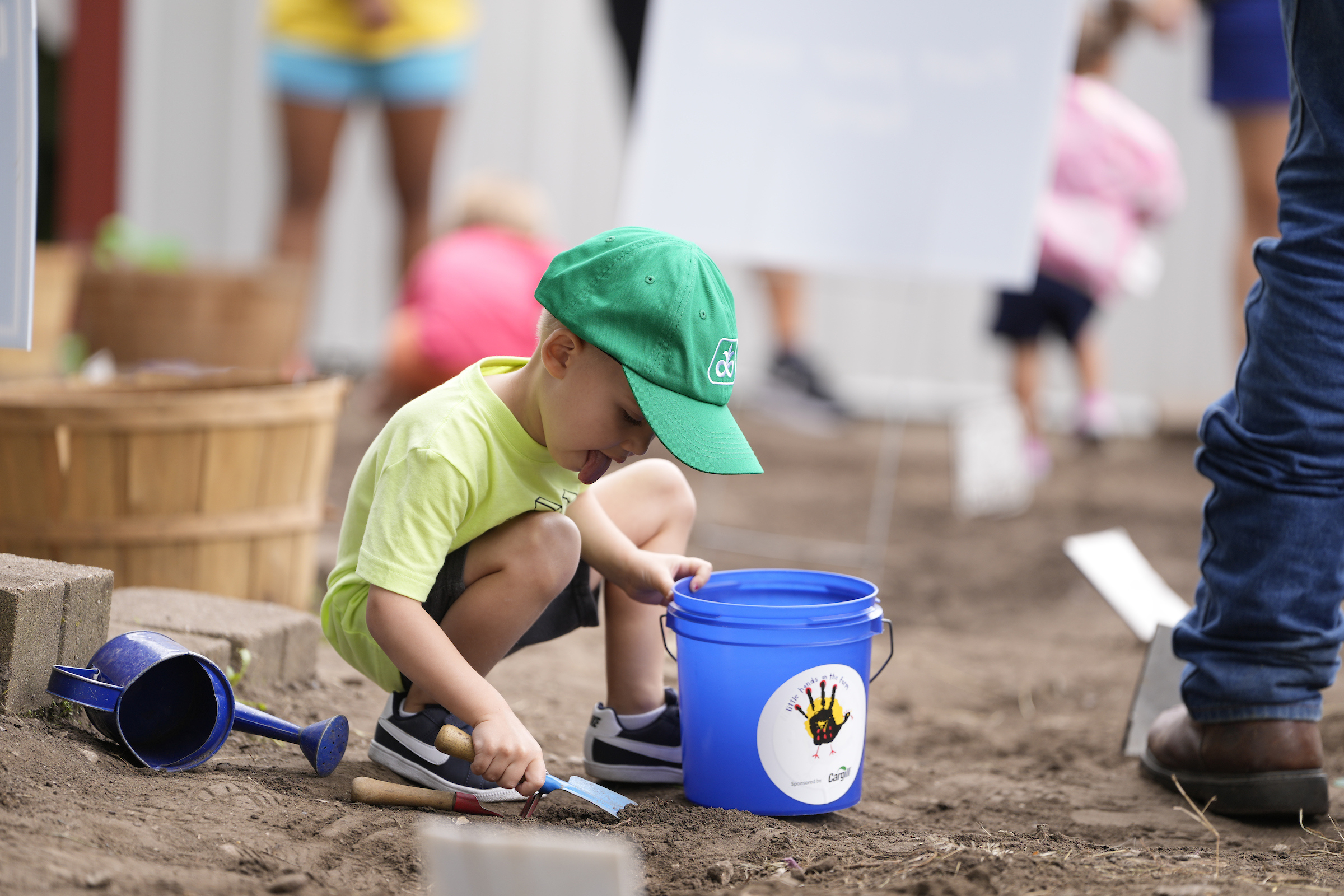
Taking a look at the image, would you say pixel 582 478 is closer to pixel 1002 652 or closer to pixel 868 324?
pixel 1002 652

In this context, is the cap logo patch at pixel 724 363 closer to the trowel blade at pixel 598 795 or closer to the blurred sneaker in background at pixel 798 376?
the trowel blade at pixel 598 795

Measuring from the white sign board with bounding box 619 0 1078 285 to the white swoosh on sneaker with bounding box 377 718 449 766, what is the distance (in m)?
1.89

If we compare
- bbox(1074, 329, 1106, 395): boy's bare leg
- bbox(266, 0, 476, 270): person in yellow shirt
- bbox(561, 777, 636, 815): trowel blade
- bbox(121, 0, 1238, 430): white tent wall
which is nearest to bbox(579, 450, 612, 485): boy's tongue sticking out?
bbox(561, 777, 636, 815): trowel blade

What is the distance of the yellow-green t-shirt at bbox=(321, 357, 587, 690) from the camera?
1355 millimetres

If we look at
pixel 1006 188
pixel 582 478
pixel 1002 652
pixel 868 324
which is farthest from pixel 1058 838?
pixel 868 324

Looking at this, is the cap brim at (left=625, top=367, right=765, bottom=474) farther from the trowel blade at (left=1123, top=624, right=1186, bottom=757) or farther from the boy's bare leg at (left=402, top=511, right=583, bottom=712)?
the trowel blade at (left=1123, top=624, right=1186, bottom=757)

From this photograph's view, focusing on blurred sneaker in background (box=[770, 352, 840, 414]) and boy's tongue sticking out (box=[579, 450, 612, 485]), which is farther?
blurred sneaker in background (box=[770, 352, 840, 414])

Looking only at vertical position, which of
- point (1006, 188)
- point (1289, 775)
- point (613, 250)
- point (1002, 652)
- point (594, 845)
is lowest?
point (1002, 652)

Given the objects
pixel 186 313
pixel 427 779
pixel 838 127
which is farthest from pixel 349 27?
pixel 427 779

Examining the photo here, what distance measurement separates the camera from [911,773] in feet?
5.88

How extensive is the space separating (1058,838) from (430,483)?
2.55 ft

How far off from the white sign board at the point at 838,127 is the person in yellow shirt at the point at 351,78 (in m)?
1.09

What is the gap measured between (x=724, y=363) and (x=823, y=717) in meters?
0.40

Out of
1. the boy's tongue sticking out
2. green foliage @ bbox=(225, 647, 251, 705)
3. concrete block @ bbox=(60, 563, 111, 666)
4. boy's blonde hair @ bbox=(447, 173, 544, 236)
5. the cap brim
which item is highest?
boy's blonde hair @ bbox=(447, 173, 544, 236)
